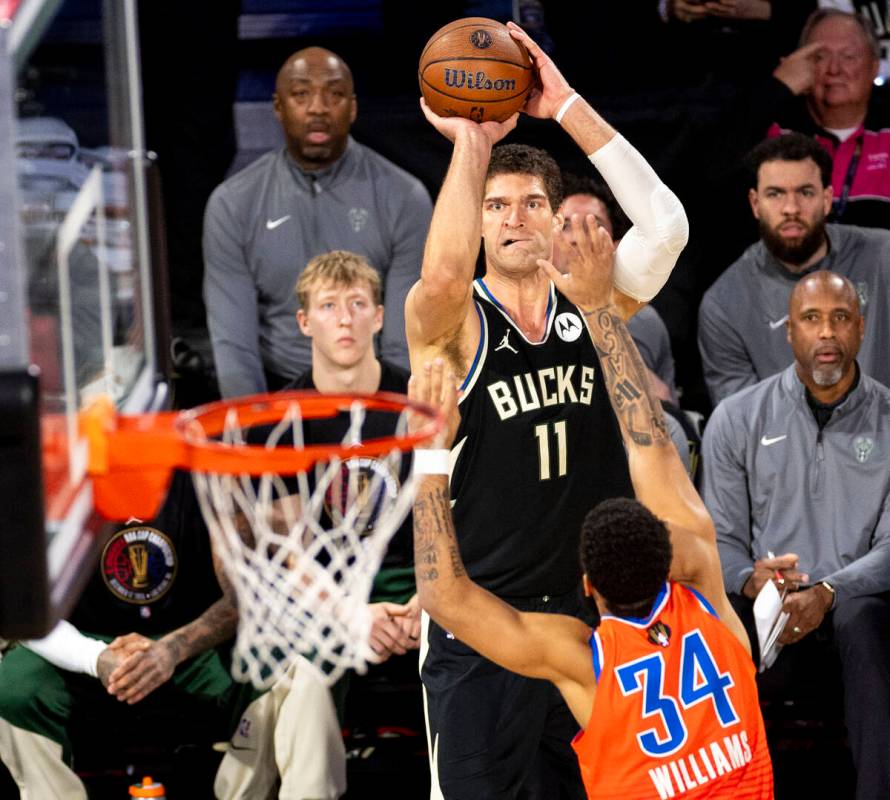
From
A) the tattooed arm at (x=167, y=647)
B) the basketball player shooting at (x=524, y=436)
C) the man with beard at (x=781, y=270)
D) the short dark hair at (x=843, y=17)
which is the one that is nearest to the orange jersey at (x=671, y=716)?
the basketball player shooting at (x=524, y=436)

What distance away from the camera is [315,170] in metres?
6.02

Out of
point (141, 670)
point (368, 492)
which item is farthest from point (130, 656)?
point (368, 492)

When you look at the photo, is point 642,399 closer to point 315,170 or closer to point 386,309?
point 386,309

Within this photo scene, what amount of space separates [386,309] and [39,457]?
3449 mm

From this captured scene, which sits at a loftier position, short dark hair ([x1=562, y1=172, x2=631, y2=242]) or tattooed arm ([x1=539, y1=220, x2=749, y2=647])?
short dark hair ([x1=562, y1=172, x2=631, y2=242])

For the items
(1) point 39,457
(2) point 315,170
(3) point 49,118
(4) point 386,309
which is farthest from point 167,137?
(1) point 39,457

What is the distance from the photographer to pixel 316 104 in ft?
19.4

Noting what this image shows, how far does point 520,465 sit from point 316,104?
2.30 m

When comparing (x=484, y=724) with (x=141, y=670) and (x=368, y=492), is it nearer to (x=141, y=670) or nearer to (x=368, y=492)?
(x=368, y=492)

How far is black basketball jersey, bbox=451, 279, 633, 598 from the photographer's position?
13.7ft

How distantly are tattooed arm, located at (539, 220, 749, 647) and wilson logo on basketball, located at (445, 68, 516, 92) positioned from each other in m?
0.44

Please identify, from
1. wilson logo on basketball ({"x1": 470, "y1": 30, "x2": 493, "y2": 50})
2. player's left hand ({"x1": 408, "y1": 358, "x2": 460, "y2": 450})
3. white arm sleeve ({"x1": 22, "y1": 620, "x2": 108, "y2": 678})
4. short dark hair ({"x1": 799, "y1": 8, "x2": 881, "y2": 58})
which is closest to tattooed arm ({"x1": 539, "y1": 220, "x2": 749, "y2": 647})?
wilson logo on basketball ({"x1": 470, "y1": 30, "x2": 493, "y2": 50})

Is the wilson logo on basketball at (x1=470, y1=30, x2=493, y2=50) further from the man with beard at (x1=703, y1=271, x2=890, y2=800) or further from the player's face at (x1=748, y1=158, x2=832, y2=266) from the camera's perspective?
the player's face at (x1=748, y1=158, x2=832, y2=266)

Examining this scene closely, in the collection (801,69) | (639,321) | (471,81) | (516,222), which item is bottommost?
(639,321)
